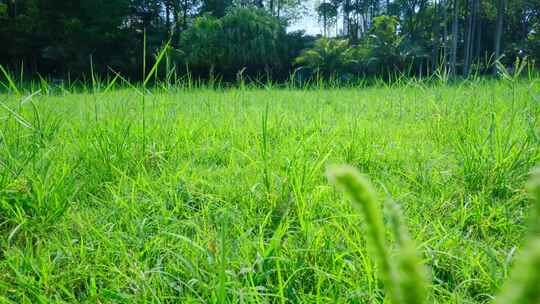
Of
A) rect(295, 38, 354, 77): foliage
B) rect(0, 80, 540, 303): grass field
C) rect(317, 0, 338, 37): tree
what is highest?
rect(317, 0, 338, 37): tree

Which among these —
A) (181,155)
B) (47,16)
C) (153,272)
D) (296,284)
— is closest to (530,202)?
(296,284)

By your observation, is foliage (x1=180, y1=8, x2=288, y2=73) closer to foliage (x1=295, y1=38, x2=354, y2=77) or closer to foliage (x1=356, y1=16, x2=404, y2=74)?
foliage (x1=295, y1=38, x2=354, y2=77)

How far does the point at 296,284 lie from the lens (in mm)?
934

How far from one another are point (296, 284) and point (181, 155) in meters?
1.22

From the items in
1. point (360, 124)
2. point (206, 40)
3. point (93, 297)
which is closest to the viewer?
point (93, 297)

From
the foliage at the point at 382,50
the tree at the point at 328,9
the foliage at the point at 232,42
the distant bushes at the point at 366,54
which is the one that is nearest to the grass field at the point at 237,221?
the distant bushes at the point at 366,54

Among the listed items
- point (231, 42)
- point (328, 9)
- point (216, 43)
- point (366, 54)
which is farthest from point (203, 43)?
point (328, 9)

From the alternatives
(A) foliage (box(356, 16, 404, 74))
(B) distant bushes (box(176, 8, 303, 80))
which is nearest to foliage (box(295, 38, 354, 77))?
(A) foliage (box(356, 16, 404, 74))

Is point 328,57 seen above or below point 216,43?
below

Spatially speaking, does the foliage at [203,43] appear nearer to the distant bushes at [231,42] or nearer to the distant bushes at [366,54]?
the distant bushes at [231,42]

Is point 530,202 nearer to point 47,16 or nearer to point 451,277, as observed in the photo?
point 451,277

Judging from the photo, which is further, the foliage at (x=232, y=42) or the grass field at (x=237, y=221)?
the foliage at (x=232, y=42)

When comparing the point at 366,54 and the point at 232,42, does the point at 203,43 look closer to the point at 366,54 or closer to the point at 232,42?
the point at 232,42

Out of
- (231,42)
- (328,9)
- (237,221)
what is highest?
(328,9)
